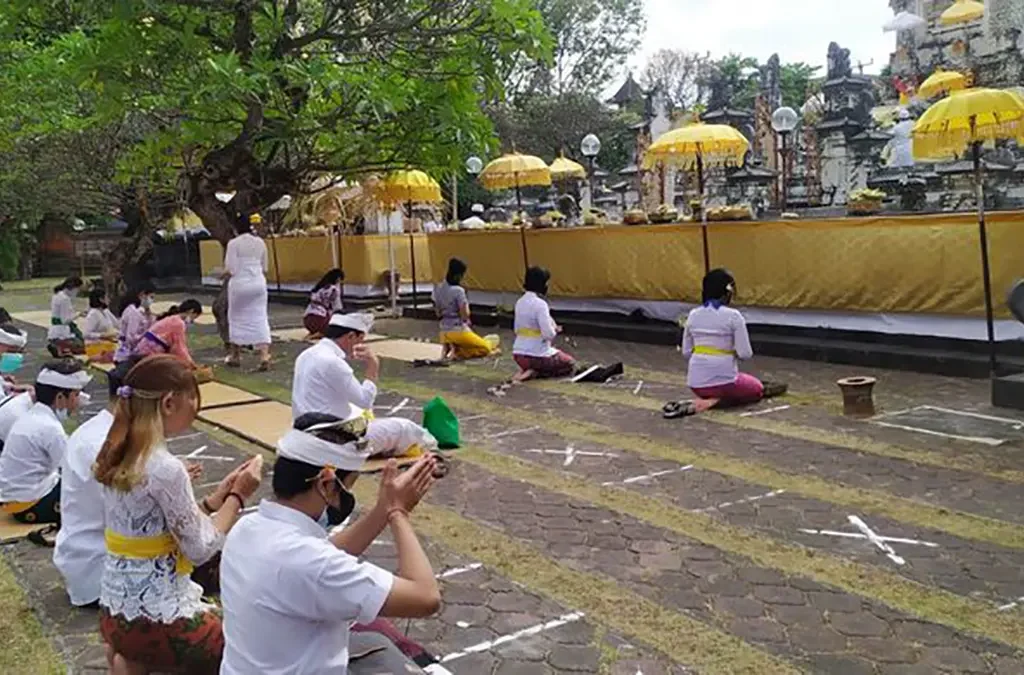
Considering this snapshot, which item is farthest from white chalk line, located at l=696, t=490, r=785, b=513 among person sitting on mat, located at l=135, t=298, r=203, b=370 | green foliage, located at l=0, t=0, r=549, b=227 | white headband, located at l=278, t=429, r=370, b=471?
green foliage, located at l=0, t=0, r=549, b=227

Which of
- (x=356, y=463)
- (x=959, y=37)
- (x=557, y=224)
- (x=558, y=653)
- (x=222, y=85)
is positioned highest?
(x=959, y=37)

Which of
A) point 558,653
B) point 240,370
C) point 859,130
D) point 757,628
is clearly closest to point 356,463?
point 558,653

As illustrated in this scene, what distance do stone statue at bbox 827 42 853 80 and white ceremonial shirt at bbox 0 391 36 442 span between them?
21226mm

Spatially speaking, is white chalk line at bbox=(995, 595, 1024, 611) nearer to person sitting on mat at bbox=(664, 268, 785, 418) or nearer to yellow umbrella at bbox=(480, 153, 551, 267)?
person sitting on mat at bbox=(664, 268, 785, 418)

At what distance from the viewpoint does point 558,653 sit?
394cm

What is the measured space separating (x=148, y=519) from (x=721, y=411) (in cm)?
572

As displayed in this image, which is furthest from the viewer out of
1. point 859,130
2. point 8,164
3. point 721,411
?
point 859,130

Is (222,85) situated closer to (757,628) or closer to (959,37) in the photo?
(757,628)

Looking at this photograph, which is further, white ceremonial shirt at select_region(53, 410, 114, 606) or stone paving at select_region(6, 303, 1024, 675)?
white ceremonial shirt at select_region(53, 410, 114, 606)

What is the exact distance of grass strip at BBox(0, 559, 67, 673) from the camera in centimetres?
407

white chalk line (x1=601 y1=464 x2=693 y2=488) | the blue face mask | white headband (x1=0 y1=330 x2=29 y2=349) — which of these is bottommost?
white chalk line (x1=601 y1=464 x2=693 y2=488)

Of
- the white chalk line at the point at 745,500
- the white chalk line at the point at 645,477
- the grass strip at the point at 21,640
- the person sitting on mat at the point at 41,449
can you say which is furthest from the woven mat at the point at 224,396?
the white chalk line at the point at 745,500

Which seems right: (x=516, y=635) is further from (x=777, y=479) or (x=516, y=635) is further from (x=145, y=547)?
(x=777, y=479)

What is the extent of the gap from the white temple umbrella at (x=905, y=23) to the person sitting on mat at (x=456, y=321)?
19.3 meters
